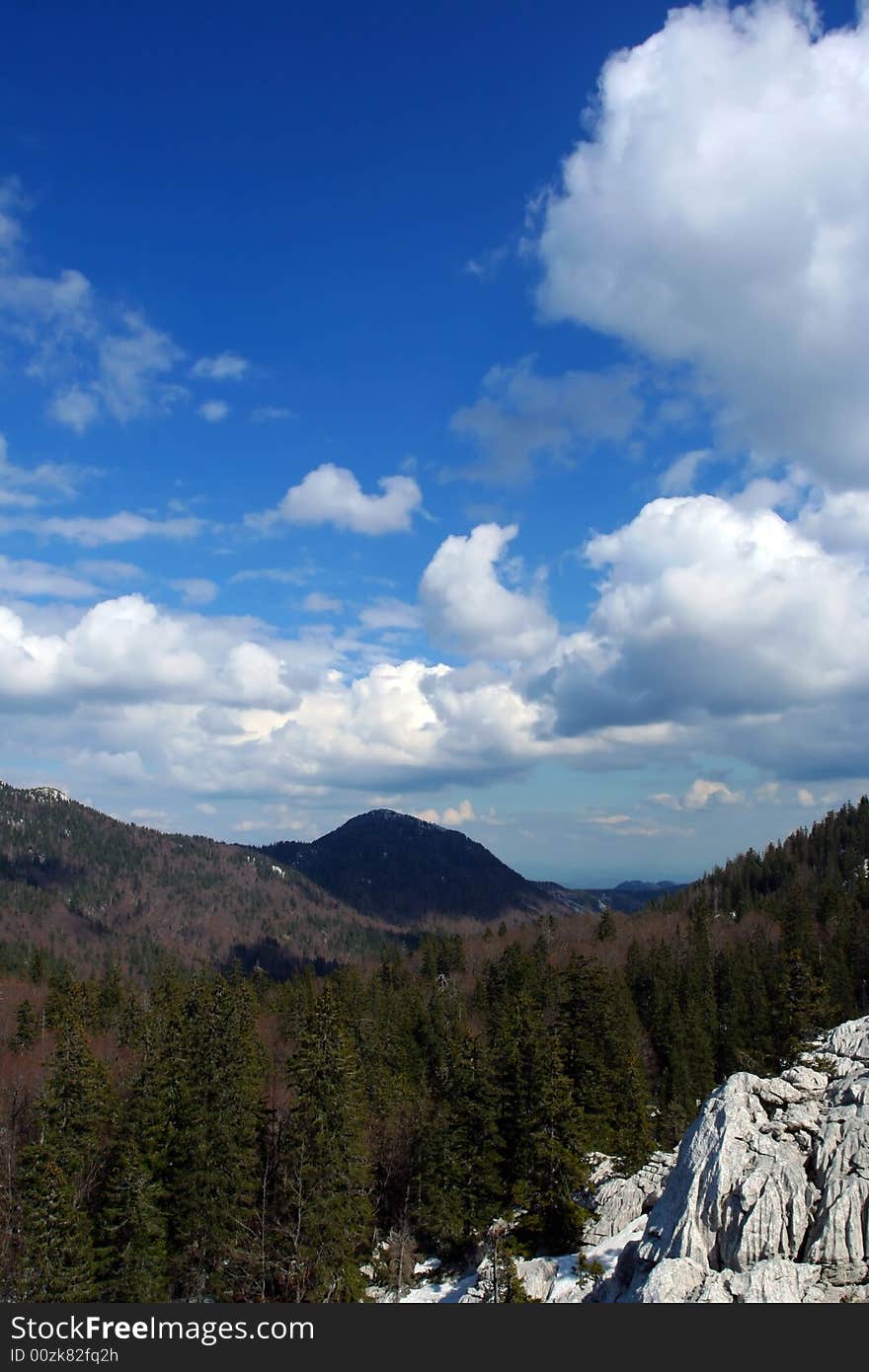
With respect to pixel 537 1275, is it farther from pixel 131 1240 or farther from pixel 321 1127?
pixel 131 1240

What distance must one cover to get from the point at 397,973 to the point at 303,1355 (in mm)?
99282

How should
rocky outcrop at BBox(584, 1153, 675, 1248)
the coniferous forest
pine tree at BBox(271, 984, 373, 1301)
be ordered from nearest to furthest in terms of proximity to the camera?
pine tree at BBox(271, 984, 373, 1301)
the coniferous forest
rocky outcrop at BBox(584, 1153, 675, 1248)

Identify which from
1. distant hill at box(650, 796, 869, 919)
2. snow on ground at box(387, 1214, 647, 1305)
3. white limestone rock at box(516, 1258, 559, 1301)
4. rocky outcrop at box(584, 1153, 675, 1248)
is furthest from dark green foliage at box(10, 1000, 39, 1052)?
distant hill at box(650, 796, 869, 919)

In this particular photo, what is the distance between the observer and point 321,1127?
111 feet

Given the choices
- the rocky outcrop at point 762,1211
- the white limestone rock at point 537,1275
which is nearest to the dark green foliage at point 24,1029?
the white limestone rock at point 537,1275

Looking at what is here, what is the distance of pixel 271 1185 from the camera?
43.8m

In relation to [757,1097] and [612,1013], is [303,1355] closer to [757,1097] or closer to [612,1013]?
[757,1097]

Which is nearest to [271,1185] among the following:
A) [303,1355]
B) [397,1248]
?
[397,1248]

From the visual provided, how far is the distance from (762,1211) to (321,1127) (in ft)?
61.2

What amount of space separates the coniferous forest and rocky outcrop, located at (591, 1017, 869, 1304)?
40.7ft

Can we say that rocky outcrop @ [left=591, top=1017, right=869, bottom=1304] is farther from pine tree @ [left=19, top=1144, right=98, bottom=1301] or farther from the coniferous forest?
pine tree @ [left=19, top=1144, right=98, bottom=1301]

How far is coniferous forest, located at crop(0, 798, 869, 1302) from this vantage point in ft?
111

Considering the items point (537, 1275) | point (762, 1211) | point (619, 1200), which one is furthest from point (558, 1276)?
point (762, 1211)

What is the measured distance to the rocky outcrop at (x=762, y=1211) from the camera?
2247 centimetres
